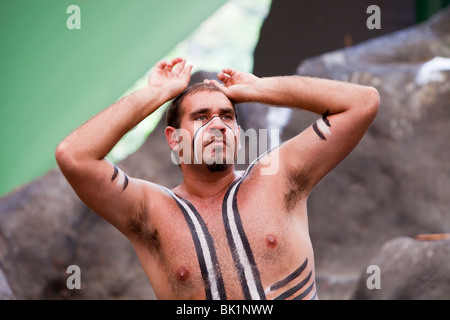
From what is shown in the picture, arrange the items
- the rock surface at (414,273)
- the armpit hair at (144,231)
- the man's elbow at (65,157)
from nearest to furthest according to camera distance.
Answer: the man's elbow at (65,157) → the armpit hair at (144,231) → the rock surface at (414,273)

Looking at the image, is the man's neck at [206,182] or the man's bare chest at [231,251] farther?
the man's neck at [206,182]

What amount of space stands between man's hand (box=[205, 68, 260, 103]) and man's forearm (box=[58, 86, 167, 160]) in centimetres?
30

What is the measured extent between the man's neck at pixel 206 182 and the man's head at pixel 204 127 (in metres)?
0.05

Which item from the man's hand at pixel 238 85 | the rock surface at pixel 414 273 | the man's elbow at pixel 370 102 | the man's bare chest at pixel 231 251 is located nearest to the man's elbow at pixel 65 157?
the man's bare chest at pixel 231 251

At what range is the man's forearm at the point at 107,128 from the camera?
1.79 metres

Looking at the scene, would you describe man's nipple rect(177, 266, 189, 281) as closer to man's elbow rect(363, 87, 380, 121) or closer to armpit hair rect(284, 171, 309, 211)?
armpit hair rect(284, 171, 309, 211)

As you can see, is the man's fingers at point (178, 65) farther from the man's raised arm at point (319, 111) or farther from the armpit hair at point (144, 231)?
the armpit hair at point (144, 231)

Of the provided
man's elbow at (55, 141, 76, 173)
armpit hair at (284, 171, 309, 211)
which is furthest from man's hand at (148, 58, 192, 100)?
armpit hair at (284, 171, 309, 211)

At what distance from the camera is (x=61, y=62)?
14.3 ft

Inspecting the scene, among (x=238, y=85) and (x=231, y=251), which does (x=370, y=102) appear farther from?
(x=231, y=251)

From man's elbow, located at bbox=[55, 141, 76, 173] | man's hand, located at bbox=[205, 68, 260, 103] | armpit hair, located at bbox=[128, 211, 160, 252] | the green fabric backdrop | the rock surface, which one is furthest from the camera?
the green fabric backdrop

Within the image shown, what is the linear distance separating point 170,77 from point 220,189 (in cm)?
49

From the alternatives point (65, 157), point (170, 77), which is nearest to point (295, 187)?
point (170, 77)

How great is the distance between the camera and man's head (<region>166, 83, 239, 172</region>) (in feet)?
6.21
